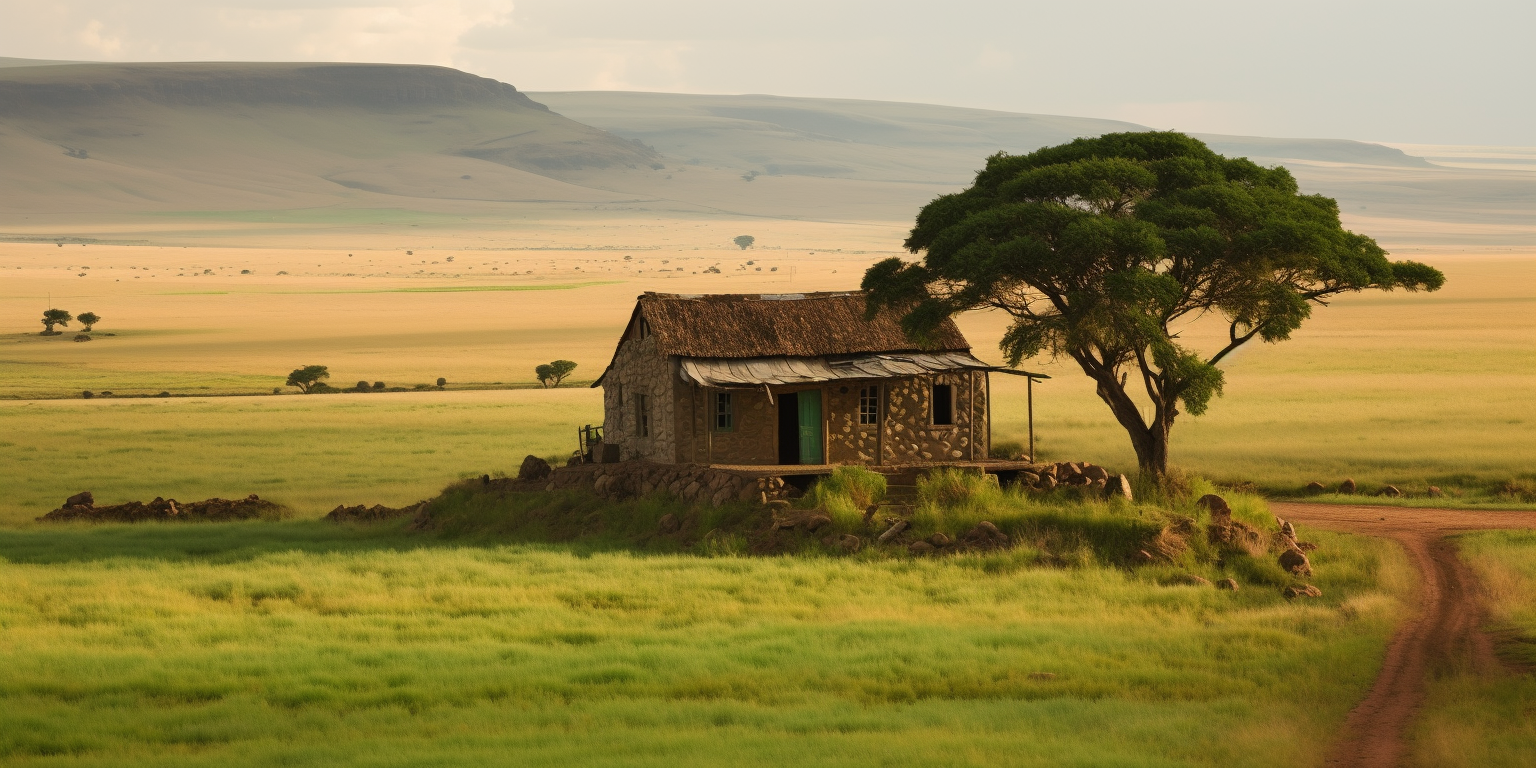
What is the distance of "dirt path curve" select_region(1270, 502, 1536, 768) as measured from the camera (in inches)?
610

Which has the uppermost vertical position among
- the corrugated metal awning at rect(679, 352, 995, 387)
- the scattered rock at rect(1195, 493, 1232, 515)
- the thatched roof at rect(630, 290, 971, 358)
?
the thatched roof at rect(630, 290, 971, 358)

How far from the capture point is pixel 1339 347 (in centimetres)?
7794

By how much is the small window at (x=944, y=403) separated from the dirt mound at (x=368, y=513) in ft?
36.5

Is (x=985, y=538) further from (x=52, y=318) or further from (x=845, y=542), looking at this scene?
(x=52, y=318)

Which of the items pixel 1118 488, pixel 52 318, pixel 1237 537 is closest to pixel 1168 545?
pixel 1237 537

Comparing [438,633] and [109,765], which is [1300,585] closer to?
[438,633]

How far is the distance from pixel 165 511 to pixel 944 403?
16886 mm

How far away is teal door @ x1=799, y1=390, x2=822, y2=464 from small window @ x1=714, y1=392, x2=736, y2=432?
1561 mm

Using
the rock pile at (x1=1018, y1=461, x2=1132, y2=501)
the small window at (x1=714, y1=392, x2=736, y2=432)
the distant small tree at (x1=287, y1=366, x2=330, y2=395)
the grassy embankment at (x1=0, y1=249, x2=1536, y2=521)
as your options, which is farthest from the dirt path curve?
the distant small tree at (x1=287, y1=366, x2=330, y2=395)

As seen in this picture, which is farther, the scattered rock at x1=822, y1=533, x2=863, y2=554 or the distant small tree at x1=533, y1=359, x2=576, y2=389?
the distant small tree at x1=533, y1=359, x2=576, y2=389

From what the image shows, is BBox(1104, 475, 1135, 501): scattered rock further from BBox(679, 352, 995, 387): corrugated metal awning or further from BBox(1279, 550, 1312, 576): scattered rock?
BBox(1279, 550, 1312, 576): scattered rock

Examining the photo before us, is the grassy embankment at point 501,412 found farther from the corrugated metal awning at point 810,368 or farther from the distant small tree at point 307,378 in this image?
the corrugated metal awning at point 810,368

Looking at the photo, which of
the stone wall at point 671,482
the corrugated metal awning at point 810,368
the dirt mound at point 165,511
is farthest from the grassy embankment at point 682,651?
the dirt mound at point 165,511

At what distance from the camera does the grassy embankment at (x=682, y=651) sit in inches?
598
